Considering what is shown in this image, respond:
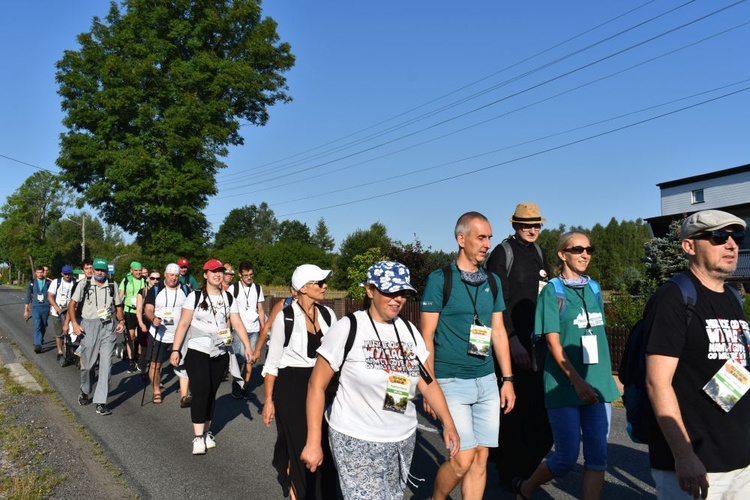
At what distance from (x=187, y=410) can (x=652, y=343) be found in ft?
23.5

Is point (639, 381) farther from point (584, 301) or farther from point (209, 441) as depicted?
point (209, 441)

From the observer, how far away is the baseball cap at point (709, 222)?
113 inches

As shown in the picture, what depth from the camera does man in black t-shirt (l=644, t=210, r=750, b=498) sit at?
2.82m

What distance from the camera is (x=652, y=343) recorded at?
285 cm

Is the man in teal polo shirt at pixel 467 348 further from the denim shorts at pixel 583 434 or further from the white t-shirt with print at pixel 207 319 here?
the white t-shirt with print at pixel 207 319

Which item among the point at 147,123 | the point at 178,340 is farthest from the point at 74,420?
the point at 147,123

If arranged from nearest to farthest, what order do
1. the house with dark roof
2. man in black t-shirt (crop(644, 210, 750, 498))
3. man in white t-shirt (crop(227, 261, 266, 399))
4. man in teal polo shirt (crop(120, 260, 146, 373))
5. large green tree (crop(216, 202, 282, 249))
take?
man in black t-shirt (crop(644, 210, 750, 498))
man in white t-shirt (crop(227, 261, 266, 399))
man in teal polo shirt (crop(120, 260, 146, 373))
the house with dark roof
large green tree (crop(216, 202, 282, 249))

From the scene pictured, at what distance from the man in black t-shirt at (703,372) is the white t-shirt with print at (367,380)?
1249 mm

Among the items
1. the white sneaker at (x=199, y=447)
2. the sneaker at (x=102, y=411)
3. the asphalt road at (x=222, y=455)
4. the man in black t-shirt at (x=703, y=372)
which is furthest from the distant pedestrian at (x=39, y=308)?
the man in black t-shirt at (x=703, y=372)

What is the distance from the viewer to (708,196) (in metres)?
38.2

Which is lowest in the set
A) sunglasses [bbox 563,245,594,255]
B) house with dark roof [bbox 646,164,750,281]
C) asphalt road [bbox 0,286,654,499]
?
asphalt road [bbox 0,286,654,499]

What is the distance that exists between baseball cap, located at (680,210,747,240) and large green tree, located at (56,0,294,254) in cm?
2846

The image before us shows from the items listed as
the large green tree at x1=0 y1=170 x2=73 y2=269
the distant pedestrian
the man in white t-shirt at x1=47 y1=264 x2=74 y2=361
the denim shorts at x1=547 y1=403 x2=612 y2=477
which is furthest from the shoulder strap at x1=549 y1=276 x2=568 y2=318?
the large green tree at x1=0 y1=170 x2=73 y2=269

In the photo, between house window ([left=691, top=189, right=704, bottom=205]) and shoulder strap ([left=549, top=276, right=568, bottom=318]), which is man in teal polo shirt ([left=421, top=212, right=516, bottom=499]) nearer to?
shoulder strap ([left=549, top=276, right=568, bottom=318])
